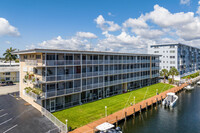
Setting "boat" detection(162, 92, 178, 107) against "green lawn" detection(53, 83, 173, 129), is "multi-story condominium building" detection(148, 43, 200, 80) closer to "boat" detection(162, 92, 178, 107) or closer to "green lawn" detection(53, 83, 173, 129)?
"boat" detection(162, 92, 178, 107)

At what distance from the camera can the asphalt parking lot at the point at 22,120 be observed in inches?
841

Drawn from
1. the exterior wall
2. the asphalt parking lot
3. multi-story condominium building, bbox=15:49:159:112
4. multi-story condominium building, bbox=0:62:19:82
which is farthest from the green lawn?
the exterior wall

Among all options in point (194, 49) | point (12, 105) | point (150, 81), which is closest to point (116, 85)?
point (150, 81)

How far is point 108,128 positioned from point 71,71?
1510 cm

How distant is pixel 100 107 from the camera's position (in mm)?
31547

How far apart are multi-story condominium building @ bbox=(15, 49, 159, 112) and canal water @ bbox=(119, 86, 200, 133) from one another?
1204cm

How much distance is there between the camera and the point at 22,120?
2441 cm

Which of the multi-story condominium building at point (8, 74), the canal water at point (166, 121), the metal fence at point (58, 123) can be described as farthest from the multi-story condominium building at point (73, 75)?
the multi-story condominium building at point (8, 74)

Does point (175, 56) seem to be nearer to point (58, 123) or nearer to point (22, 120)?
point (58, 123)

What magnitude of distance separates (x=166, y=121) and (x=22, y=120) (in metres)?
27.5

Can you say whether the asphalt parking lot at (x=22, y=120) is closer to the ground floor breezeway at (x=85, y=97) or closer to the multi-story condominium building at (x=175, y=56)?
the ground floor breezeway at (x=85, y=97)

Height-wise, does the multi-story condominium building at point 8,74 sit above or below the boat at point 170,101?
above

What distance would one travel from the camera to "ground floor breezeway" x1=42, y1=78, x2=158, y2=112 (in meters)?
29.0

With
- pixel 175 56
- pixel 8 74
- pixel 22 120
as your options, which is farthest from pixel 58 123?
pixel 175 56
